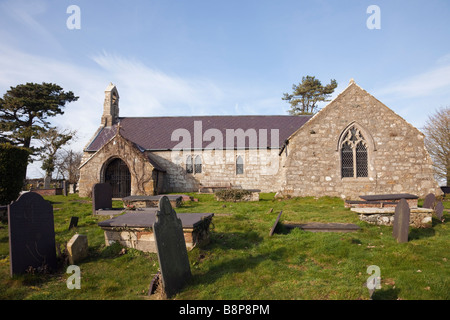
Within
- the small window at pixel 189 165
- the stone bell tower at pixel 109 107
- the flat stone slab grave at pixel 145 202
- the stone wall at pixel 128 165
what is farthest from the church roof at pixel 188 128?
the flat stone slab grave at pixel 145 202

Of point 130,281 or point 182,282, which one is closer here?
point 182,282

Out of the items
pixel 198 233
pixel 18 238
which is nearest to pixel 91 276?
pixel 18 238

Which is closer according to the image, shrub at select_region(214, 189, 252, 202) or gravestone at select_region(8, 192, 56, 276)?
gravestone at select_region(8, 192, 56, 276)

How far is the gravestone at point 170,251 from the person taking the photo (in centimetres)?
454

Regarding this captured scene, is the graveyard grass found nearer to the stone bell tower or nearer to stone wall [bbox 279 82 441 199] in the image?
stone wall [bbox 279 82 441 199]

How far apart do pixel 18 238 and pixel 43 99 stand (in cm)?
3550

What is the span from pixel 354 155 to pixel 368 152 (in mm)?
799

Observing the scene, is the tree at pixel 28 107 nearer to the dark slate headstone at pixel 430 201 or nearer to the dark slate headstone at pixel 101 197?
the dark slate headstone at pixel 101 197

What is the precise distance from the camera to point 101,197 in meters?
11.4

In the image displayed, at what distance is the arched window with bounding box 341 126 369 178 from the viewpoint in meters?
15.6

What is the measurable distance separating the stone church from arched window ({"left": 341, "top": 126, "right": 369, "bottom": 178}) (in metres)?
0.05

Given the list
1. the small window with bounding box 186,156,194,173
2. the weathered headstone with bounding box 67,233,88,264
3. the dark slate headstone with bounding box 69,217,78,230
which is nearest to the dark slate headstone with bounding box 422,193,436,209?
the weathered headstone with bounding box 67,233,88,264

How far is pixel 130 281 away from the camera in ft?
17.2
